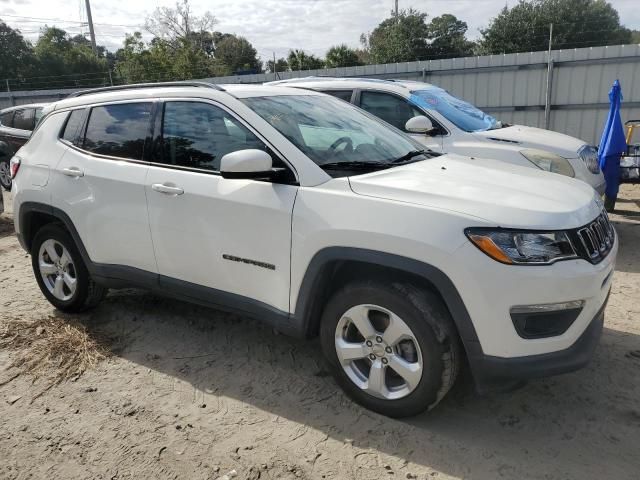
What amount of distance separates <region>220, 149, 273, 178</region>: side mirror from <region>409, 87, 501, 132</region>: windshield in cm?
355

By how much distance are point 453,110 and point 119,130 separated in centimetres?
390

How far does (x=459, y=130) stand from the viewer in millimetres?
5805

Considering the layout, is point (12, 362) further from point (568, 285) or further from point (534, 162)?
point (534, 162)

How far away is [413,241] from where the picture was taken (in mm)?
2502

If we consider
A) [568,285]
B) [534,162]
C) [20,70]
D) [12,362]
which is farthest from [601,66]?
[20,70]

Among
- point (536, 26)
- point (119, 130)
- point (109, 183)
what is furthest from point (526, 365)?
point (536, 26)

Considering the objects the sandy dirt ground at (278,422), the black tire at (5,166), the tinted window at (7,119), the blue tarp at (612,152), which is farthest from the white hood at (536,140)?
the tinted window at (7,119)

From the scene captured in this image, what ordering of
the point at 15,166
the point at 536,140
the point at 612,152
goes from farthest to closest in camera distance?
1. the point at 612,152
2. the point at 536,140
3. the point at 15,166

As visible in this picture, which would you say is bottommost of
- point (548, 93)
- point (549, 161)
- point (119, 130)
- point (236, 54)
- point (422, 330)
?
point (422, 330)

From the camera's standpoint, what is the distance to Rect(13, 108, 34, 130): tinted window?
1114 cm

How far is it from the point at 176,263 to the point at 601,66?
1111 cm

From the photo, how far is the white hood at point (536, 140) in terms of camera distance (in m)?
5.70

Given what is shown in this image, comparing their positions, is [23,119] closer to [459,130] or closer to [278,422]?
[459,130]

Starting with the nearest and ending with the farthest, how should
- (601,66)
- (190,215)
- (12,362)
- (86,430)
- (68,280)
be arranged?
(86,430)
(190,215)
(12,362)
(68,280)
(601,66)
